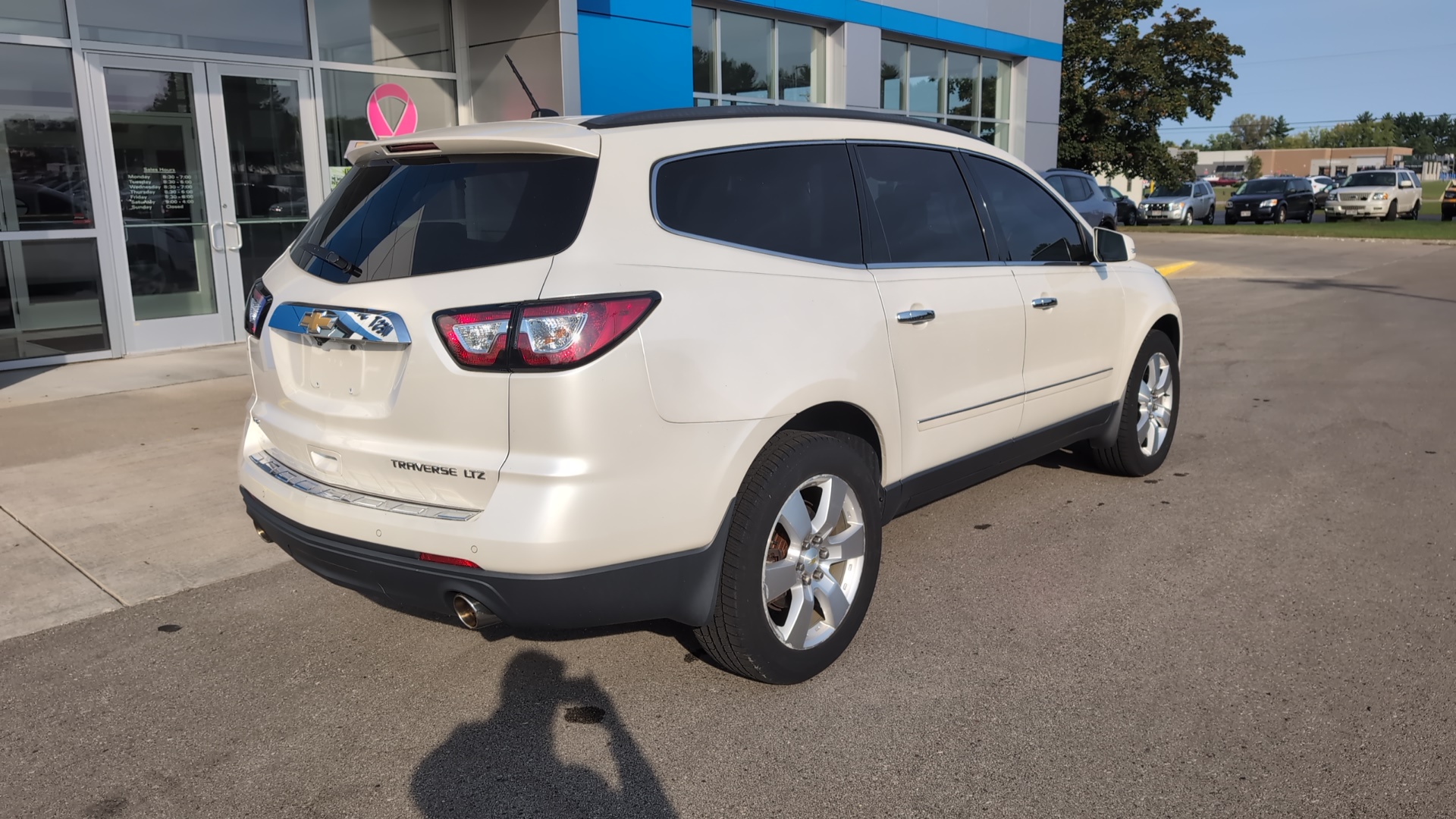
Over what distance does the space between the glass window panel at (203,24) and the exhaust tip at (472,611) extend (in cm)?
896

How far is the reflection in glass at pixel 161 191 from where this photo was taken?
32.8 feet

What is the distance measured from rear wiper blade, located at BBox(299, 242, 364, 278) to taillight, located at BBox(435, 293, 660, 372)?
0.50m

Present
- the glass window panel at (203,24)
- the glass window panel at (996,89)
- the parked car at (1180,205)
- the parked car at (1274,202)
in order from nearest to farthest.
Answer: the glass window panel at (203,24) < the glass window panel at (996,89) < the parked car at (1274,202) < the parked car at (1180,205)

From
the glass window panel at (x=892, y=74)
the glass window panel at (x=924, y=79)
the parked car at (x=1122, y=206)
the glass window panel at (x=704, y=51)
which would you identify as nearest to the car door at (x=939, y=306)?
the glass window panel at (x=704, y=51)

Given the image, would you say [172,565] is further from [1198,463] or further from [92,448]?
[1198,463]

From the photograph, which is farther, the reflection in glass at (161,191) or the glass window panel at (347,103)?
the glass window panel at (347,103)

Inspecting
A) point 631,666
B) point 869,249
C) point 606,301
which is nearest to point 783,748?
point 631,666

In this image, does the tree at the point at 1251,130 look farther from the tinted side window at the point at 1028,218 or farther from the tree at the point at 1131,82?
the tinted side window at the point at 1028,218

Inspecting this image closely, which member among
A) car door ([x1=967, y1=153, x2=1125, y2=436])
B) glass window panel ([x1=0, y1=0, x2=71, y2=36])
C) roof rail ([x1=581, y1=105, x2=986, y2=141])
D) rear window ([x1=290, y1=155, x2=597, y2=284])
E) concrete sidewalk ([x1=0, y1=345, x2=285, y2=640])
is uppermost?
glass window panel ([x1=0, y1=0, x2=71, y2=36])

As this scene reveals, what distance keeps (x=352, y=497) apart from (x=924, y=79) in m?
18.1

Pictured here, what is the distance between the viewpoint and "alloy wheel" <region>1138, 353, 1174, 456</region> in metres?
5.88

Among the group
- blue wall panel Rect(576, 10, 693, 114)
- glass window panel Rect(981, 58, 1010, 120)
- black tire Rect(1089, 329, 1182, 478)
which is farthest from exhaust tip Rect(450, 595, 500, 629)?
glass window panel Rect(981, 58, 1010, 120)

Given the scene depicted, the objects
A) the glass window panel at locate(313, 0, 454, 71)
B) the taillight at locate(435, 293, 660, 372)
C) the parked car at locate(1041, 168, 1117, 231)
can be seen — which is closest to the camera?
the taillight at locate(435, 293, 660, 372)

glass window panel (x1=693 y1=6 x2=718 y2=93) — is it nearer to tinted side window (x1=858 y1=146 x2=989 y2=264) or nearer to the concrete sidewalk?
the concrete sidewalk
